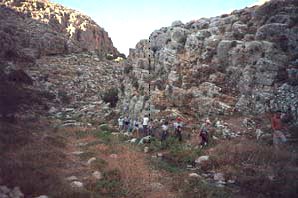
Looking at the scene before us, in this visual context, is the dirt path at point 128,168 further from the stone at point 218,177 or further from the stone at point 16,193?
the stone at point 16,193

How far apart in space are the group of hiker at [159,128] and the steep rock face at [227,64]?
176 centimetres

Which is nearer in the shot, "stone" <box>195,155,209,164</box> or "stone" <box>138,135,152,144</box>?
"stone" <box>195,155,209,164</box>

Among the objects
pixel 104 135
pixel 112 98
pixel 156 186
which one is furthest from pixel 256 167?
pixel 112 98

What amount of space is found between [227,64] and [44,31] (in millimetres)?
36853

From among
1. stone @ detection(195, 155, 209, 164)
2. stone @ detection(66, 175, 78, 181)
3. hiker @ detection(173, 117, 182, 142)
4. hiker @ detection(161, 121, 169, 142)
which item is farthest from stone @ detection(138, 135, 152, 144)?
stone @ detection(66, 175, 78, 181)

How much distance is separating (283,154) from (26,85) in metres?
29.2

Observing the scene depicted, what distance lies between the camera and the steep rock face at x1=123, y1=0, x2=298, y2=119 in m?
27.2

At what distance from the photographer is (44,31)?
198 feet

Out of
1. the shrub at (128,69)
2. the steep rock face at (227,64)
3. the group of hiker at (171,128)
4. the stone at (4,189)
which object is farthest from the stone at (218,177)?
the shrub at (128,69)

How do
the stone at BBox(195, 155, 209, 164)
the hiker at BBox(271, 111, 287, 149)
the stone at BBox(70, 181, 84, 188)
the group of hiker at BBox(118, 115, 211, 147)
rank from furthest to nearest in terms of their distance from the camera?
1. the group of hiker at BBox(118, 115, 211, 147)
2. the hiker at BBox(271, 111, 287, 149)
3. the stone at BBox(195, 155, 209, 164)
4. the stone at BBox(70, 181, 84, 188)

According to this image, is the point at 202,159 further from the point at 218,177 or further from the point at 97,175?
the point at 97,175

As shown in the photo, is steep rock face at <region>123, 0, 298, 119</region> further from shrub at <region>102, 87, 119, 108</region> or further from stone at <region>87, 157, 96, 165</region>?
stone at <region>87, 157, 96, 165</region>

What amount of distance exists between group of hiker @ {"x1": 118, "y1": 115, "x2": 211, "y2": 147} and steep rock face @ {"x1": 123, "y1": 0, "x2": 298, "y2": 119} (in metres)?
Answer: 1.76

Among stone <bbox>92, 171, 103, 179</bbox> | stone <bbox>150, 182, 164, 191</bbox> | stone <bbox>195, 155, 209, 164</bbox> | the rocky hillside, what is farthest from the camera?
the rocky hillside
